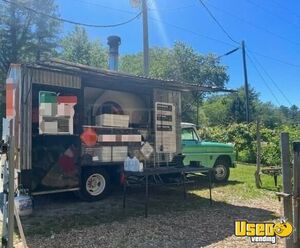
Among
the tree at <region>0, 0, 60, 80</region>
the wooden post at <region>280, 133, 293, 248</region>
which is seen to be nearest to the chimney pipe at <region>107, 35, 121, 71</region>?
the wooden post at <region>280, 133, 293, 248</region>

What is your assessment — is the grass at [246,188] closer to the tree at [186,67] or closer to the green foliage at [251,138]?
the green foliage at [251,138]

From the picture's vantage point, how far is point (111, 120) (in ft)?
29.0

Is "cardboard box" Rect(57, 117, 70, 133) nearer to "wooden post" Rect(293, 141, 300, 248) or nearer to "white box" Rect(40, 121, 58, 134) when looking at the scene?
"white box" Rect(40, 121, 58, 134)

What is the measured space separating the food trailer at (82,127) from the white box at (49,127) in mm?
20

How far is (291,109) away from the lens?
342 ft

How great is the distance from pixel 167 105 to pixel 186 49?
2936cm

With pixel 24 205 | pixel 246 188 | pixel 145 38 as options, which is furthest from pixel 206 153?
pixel 24 205

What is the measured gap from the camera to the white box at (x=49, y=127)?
7.32 meters

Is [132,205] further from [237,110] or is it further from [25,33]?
[237,110]

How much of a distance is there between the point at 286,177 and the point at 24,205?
4979 millimetres

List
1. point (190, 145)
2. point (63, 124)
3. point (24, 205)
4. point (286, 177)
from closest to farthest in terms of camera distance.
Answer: point (286, 177) → point (24, 205) → point (63, 124) → point (190, 145)

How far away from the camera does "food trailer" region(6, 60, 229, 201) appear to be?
282 inches

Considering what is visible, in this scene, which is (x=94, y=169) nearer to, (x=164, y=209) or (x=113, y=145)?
(x=113, y=145)

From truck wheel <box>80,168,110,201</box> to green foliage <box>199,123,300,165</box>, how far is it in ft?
32.3
